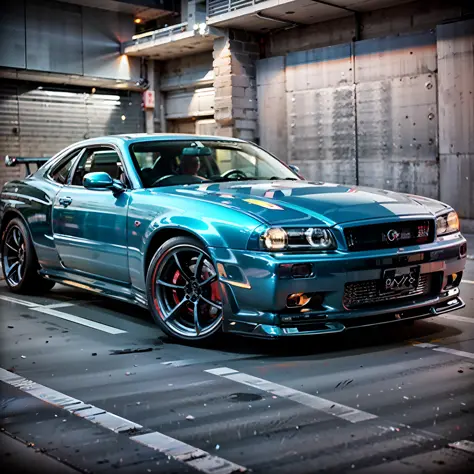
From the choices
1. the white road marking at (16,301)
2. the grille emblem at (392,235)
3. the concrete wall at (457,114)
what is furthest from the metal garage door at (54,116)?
the grille emblem at (392,235)

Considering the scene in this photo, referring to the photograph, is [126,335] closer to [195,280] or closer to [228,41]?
[195,280]

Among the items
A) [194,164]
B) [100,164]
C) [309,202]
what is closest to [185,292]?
[309,202]

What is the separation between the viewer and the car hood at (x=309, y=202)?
468 cm

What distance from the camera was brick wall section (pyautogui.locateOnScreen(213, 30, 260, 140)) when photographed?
17.4 m

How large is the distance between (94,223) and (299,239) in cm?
197

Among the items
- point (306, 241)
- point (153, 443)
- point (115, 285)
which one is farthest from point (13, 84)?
point (153, 443)

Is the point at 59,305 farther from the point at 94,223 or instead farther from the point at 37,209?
the point at 94,223

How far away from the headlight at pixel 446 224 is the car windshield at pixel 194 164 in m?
→ 1.46

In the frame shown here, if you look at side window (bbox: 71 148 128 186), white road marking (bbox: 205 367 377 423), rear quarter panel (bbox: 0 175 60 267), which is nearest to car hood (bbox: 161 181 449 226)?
side window (bbox: 71 148 128 186)

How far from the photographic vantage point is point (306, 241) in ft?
15.1

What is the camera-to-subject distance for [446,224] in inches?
206

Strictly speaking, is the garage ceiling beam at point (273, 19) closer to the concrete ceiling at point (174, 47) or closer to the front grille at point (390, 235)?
the concrete ceiling at point (174, 47)

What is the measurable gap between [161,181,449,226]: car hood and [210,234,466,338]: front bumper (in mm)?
232

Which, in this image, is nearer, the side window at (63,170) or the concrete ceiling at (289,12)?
the side window at (63,170)
